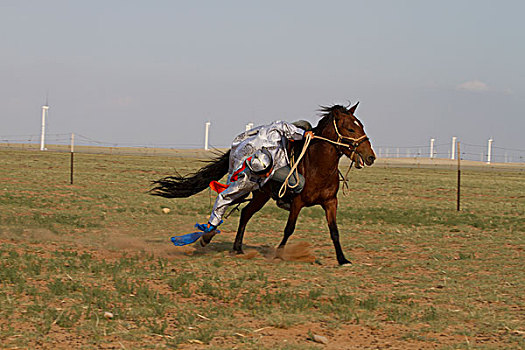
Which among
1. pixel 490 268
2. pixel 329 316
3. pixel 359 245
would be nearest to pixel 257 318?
pixel 329 316

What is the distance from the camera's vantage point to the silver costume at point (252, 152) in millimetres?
9961

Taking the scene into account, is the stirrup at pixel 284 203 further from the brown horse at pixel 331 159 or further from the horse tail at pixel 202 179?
the horse tail at pixel 202 179

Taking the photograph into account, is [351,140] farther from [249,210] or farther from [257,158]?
[249,210]

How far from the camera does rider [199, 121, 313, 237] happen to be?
9.84m

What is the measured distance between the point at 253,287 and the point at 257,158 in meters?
2.55

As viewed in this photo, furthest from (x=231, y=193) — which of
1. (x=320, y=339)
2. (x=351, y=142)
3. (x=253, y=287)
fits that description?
(x=320, y=339)

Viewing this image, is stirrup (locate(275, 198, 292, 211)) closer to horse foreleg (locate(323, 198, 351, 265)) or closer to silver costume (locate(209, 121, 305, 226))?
silver costume (locate(209, 121, 305, 226))

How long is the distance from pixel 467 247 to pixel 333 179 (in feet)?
14.2

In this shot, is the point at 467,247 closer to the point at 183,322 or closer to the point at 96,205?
the point at 183,322

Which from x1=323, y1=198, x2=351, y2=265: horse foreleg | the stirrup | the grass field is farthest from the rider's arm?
x1=323, y1=198, x2=351, y2=265: horse foreleg

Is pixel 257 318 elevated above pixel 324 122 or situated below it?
below

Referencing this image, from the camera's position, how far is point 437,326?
20.7 ft

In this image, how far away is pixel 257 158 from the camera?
974 cm

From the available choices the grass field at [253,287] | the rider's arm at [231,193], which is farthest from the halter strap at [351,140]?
the grass field at [253,287]
